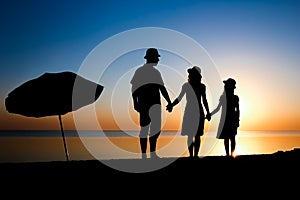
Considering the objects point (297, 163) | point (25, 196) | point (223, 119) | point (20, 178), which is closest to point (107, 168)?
point (20, 178)

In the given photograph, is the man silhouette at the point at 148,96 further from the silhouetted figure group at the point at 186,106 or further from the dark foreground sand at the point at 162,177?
the dark foreground sand at the point at 162,177

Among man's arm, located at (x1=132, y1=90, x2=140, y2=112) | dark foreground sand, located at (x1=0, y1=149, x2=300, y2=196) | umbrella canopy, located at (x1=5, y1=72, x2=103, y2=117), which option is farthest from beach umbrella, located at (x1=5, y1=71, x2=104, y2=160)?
dark foreground sand, located at (x1=0, y1=149, x2=300, y2=196)

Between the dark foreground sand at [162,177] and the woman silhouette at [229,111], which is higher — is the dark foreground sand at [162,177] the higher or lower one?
the lower one

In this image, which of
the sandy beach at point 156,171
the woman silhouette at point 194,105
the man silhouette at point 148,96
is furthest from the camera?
the woman silhouette at point 194,105

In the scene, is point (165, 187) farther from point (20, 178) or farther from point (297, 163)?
point (297, 163)

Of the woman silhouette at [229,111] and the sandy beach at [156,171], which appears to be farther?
the woman silhouette at [229,111]

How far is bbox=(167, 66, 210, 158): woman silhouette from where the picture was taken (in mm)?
8570

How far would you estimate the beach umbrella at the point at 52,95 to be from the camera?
8602mm

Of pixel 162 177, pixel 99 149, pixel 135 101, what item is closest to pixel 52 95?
pixel 135 101

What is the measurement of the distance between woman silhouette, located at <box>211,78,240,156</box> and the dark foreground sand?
3.15m

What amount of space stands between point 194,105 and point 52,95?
3.71 metres

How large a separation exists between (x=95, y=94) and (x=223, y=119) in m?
3.92

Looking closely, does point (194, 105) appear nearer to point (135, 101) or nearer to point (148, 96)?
point (148, 96)

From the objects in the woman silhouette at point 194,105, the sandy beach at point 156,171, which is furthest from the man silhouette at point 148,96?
the woman silhouette at point 194,105
